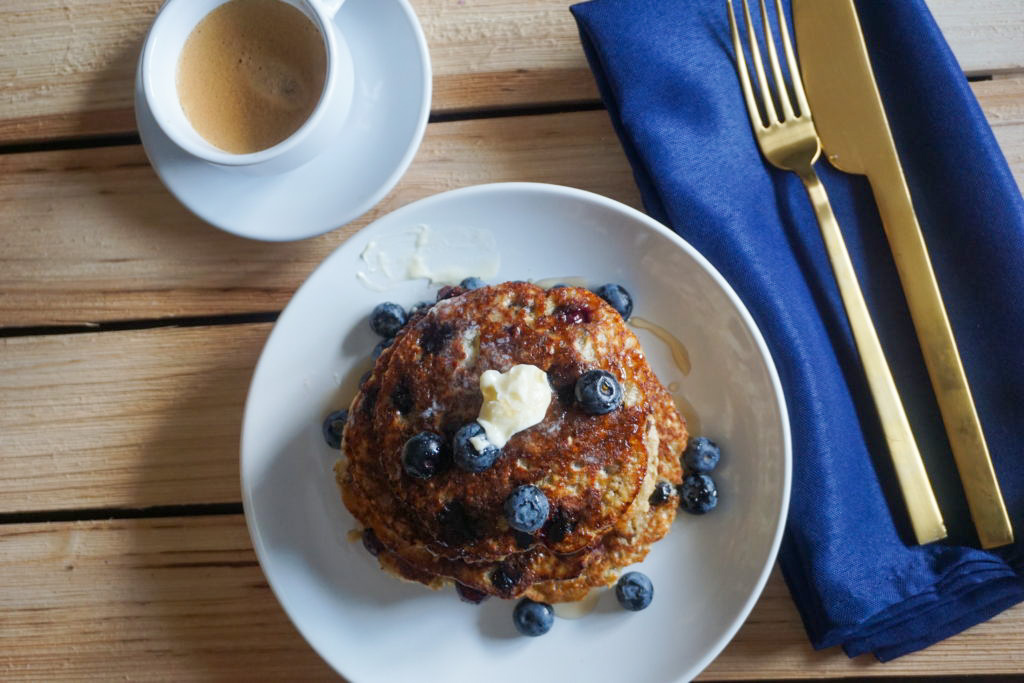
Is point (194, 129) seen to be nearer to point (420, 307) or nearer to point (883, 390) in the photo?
point (420, 307)

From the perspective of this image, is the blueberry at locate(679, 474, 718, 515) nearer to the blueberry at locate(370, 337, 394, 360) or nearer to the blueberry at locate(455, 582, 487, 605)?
the blueberry at locate(455, 582, 487, 605)

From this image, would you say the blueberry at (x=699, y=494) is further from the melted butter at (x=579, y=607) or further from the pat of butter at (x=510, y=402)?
the pat of butter at (x=510, y=402)

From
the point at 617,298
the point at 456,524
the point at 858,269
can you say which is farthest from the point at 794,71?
the point at 456,524

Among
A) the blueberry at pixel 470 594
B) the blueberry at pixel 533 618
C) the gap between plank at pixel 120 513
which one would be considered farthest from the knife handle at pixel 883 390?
the gap between plank at pixel 120 513

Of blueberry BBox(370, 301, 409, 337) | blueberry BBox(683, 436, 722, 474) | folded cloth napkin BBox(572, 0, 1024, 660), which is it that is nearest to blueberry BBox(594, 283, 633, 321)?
folded cloth napkin BBox(572, 0, 1024, 660)

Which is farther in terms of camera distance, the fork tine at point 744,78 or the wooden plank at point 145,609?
the wooden plank at point 145,609

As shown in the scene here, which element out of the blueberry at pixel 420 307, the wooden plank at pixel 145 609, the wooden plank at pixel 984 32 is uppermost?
the wooden plank at pixel 984 32
